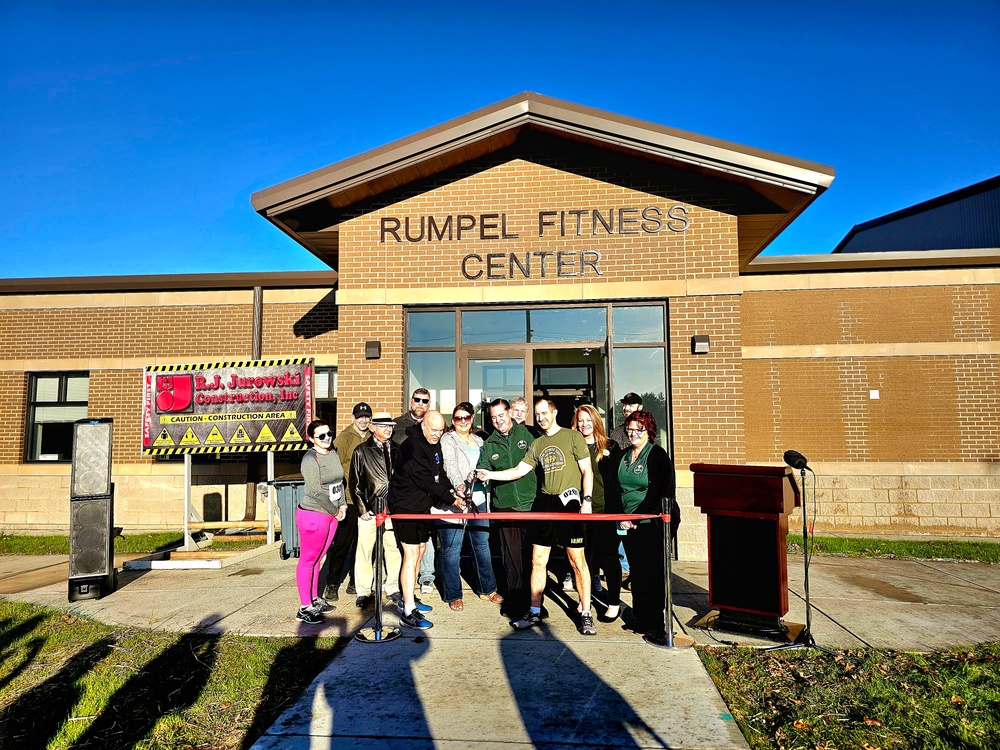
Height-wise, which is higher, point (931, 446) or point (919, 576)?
point (931, 446)

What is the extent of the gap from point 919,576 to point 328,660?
733cm

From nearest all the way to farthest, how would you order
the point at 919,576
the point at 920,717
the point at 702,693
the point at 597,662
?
the point at 920,717 → the point at 702,693 → the point at 597,662 → the point at 919,576

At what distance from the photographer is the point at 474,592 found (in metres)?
7.16

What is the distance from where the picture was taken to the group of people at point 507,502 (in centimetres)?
568

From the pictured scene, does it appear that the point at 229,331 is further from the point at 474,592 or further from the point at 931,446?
the point at 931,446

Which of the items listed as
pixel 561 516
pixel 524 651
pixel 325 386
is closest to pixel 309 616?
pixel 524 651

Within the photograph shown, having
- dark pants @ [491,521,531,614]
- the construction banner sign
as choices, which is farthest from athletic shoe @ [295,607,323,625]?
the construction banner sign

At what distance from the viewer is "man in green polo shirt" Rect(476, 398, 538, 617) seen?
603 centimetres

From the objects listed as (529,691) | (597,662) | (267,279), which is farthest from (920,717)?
(267,279)

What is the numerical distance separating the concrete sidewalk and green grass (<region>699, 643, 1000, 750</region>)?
0.71ft

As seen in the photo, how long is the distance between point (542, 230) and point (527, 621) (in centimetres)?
544

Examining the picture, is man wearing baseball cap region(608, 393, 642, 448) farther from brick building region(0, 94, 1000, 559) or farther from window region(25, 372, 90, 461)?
window region(25, 372, 90, 461)

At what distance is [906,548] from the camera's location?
9.76 metres

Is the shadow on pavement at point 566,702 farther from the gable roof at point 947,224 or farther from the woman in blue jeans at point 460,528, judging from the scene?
the gable roof at point 947,224
